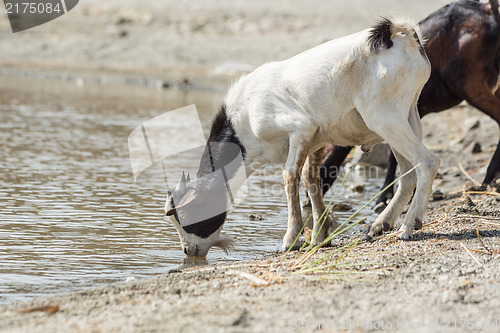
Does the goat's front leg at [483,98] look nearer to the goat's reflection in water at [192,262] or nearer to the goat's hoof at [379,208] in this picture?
the goat's hoof at [379,208]

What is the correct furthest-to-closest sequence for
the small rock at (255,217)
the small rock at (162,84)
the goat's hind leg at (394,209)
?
1. the small rock at (162,84)
2. the small rock at (255,217)
3. the goat's hind leg at (394,209)

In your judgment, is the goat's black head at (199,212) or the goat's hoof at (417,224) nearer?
the goat's hoof at (417,224)

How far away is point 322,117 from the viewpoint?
21.6 ft

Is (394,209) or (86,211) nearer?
(394,209)

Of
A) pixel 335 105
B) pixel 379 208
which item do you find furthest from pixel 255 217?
pixel 335 105

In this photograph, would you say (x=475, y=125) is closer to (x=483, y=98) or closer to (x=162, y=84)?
(x=483, y=98)

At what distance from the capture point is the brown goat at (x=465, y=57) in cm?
855

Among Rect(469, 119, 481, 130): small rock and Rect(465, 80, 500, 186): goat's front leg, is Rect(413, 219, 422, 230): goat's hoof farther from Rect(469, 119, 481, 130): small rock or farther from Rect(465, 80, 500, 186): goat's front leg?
Rect(469, 119, 481, 130): small rock

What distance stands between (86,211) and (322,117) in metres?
3.10

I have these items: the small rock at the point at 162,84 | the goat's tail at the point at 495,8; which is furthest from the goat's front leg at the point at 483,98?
the small rock at the point at 162,84

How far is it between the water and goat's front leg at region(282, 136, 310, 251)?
507mm

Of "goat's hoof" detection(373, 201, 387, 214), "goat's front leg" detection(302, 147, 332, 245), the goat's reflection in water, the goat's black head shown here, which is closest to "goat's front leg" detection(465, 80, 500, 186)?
"goat's hoof" detection(373, 201, 387, 214)

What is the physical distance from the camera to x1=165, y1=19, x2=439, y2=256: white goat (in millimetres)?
6340

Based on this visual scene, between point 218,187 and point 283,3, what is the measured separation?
78.1 ft
